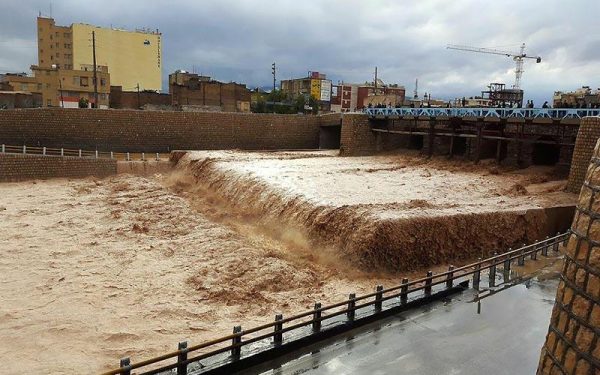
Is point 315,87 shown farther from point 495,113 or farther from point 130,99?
point 495,113

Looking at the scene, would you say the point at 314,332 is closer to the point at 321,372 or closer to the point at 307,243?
the point at 321,372

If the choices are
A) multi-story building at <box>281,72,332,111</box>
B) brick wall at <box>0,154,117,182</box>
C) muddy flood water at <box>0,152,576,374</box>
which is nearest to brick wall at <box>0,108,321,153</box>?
brick wall at <box>0,154,117,182</box>

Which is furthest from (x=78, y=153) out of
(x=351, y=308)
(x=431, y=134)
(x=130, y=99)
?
(x=130, y=99)

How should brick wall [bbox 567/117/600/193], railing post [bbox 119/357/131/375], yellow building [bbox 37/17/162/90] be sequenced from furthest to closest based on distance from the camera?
yellow building [bbox 37/17/162/90]
brick wall [bbox 567/117/600/193]
railing post [bbox 119/357/131/375]

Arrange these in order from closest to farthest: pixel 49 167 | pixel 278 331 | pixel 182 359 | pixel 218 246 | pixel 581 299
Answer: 1. pixel 581 299
2. pixel 182 359
3. pixel 278 331
4. pixel 218 246
5. pixel 49 167

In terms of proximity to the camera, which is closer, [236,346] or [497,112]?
[236,346]

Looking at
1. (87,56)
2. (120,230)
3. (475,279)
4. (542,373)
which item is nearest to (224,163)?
(120,230)

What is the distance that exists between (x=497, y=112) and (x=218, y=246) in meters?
18.2

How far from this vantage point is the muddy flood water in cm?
977

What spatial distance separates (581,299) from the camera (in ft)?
9.96

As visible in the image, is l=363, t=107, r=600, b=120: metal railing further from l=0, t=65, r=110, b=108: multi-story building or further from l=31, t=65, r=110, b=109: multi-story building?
l=31, t=65, r=110, b=109: multi-story building

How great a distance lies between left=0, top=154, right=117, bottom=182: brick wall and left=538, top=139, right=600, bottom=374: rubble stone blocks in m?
26.9

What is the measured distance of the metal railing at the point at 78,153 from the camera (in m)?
26.7

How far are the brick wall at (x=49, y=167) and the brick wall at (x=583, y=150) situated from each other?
78.3 ft
